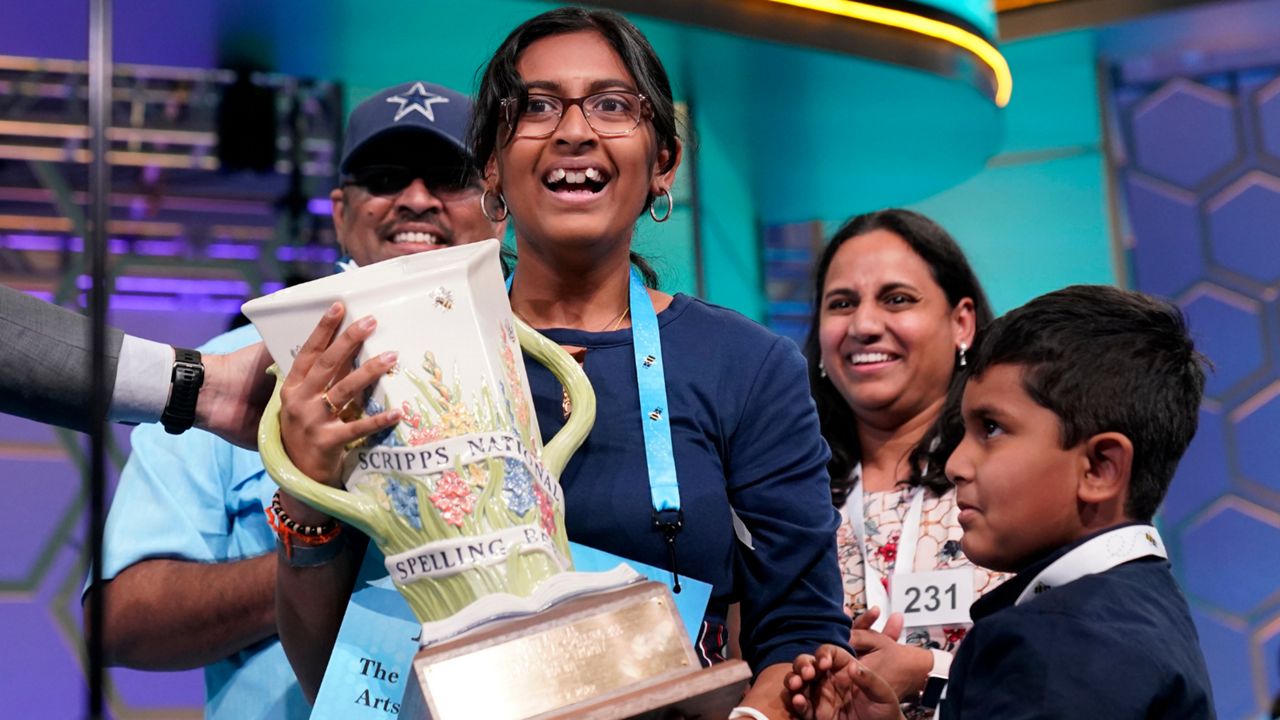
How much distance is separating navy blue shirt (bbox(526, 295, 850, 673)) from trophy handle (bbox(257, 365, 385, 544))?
22 centimetres

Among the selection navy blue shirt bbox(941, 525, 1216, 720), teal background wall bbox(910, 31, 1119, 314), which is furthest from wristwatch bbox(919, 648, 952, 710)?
teal background wall bbox(910, 31, 1119, 314)

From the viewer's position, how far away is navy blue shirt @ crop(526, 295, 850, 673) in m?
1.38

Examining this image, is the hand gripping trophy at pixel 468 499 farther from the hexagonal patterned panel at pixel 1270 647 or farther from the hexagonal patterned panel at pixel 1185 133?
the hexagonal patterned panel at pixel 1185 133

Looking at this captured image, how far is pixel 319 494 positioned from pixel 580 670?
0.96 feet

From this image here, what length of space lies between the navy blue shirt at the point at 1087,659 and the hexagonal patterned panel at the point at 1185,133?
4.66 metres

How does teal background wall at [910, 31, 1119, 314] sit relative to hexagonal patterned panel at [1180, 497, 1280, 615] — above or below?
above

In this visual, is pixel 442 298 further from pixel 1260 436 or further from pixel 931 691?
pixel 1260 436

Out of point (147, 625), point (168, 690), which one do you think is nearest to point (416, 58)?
point (168, 690)

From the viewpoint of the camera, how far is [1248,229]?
18.0 feet

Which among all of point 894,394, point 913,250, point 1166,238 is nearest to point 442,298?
point 894,394

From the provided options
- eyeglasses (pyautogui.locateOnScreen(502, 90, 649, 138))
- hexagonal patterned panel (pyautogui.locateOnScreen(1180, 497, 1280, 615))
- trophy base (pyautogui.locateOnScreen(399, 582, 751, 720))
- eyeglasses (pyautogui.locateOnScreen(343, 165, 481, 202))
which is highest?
eyeglasses (pyautogui.locateOnScreen(502, 90, 649, 138))

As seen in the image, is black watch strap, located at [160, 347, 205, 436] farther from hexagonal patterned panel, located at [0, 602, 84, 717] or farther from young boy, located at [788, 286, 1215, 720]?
hexagonal patterned panel, located at [0, 602, 84, 717]

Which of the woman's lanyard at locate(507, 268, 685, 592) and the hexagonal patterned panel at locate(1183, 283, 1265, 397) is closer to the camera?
the woman's lanyard at locate(507, 268, 685, 592)

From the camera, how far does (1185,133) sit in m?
5.61
